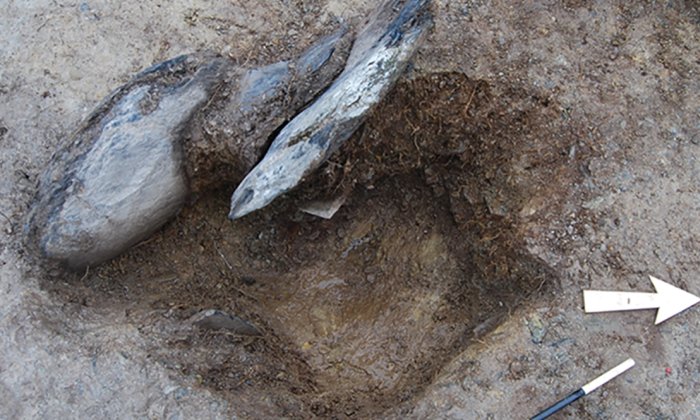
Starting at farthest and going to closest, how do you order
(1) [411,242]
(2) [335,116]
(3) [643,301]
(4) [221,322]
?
(1) [411,242] → (4) [221,322] → (3) [643,301] → (2) [335,116]

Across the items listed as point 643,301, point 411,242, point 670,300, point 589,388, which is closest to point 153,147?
point 411,242

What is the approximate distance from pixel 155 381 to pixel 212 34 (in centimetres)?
227

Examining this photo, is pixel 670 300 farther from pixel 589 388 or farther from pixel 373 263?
pixel 373 263

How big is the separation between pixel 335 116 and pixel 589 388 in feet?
5.95

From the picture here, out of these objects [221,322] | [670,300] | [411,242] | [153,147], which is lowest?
[670,300]

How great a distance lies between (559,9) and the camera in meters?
4.55

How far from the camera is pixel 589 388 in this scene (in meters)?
3.54

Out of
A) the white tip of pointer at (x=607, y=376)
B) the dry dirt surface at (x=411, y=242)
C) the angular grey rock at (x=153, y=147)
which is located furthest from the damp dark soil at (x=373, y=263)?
the white tip of pointer at (x=607, y=376)

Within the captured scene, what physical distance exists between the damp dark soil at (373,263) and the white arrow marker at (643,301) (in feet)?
0.82

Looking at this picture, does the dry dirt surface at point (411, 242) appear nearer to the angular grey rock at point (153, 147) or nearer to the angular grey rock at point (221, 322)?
the angular grey rock at point (221, 322)

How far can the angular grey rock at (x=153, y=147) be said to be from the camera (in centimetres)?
389

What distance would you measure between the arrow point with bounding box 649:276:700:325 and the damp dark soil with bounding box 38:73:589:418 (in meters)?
0.57

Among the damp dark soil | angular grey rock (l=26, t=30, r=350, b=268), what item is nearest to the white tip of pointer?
the damp dark soil

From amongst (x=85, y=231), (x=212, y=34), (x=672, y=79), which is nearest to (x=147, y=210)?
(x=85, y=231)
